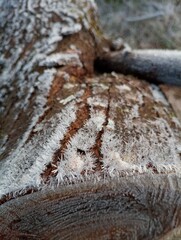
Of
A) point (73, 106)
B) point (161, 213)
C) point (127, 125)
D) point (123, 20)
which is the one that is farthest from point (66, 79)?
point (123, 20)

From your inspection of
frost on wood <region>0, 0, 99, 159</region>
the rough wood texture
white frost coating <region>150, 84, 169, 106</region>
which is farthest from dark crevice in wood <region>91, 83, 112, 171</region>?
the rough wood texture

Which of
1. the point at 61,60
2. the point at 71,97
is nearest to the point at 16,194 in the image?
the point at 71,97

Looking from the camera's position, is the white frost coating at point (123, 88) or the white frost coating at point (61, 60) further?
the white frost coating at point (61, 60)

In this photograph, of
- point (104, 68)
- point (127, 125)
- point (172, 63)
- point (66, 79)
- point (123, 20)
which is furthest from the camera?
point (123, 20)

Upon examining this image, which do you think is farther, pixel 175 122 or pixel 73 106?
pixel 175 122

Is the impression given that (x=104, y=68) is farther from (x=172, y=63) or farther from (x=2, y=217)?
(x=2, y=217)

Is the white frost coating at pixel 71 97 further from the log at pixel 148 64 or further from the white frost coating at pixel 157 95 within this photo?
the log at pixel 148 64

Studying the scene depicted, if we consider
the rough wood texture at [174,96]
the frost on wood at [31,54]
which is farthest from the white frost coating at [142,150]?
the rough wood texture at [174,96]
